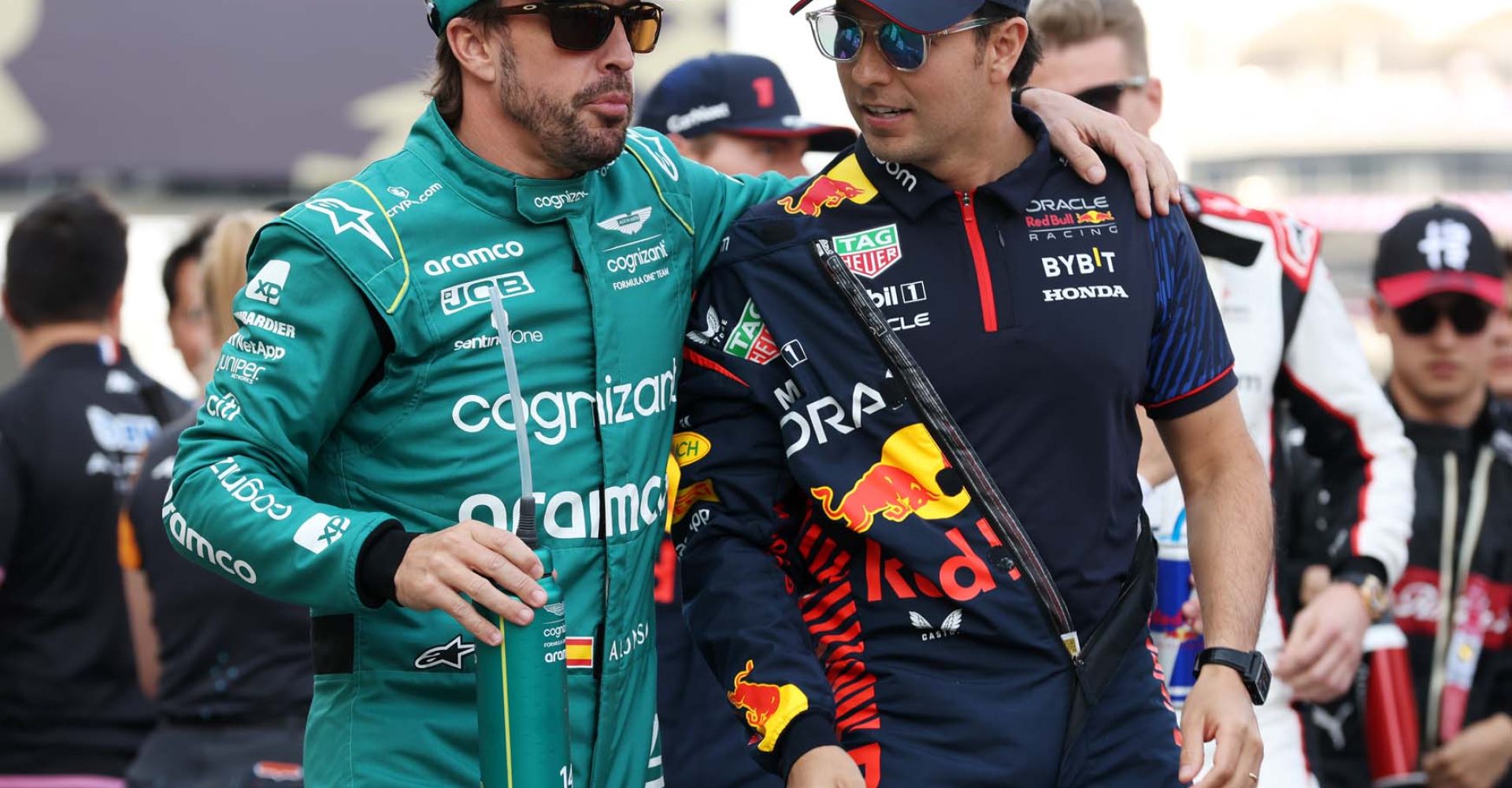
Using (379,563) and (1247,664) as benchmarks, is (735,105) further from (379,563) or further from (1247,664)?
(379,563)

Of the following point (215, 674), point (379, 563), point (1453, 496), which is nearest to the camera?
point (379, 563)

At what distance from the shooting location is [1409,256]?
197 inches

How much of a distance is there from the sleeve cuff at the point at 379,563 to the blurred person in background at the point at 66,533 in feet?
9.40

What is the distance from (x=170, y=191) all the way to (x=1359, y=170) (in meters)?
27.8

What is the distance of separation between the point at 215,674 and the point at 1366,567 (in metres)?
2.69

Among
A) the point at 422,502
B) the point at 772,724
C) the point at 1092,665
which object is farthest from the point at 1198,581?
the point at 422,502

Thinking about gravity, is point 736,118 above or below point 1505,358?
above

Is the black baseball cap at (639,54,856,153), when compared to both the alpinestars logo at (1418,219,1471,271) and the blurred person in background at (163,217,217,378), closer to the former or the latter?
the alpinestars logo at (1418,219,1471,271)

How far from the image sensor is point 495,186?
273 centimetres

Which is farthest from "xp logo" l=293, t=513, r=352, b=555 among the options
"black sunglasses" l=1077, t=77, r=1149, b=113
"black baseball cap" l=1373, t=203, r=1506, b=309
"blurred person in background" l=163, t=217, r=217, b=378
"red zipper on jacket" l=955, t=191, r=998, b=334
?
"blurred person in background" l=163, t=217, r=217, b=378

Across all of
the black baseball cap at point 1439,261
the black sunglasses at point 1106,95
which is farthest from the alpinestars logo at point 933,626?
the black baseball cap at point 1439,261

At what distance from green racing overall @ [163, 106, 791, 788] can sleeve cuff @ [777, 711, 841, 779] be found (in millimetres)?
312

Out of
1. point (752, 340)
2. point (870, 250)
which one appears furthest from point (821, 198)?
point (752, 340)

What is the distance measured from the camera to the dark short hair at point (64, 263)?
5.11 metres
